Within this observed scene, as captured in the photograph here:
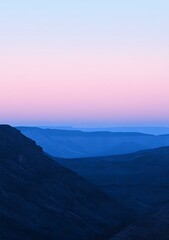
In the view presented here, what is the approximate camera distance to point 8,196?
130 ft

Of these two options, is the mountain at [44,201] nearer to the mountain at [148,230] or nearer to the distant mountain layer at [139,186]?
the distant mountain layer at [139,186]

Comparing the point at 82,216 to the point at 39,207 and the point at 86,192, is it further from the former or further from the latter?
the point at 86,192

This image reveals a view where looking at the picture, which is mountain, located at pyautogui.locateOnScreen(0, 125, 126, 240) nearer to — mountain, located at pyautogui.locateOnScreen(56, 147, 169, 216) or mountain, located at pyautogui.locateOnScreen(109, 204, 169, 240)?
mountain, located at pyautogui.locateOnScreen(109, 204, 169, 240)

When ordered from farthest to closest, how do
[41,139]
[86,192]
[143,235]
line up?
[41,139] → [86,192] → [143,235]

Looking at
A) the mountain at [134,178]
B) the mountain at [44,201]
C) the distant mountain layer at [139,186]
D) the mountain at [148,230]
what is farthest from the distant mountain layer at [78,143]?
the mountain at [148,230]

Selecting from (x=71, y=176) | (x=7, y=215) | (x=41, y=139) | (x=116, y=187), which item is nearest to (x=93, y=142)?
(x=41, y=139)

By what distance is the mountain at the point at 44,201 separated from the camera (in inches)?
1420

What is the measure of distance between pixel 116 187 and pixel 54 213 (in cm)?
2371

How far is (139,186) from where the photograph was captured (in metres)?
62.3

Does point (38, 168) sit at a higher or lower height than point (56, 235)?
higher

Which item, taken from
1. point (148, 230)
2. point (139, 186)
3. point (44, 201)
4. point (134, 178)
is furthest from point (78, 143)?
point (148, 230)

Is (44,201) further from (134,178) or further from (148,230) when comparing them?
(134,178)

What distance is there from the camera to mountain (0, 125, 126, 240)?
36.1m

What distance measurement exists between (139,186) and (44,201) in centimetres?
2324
